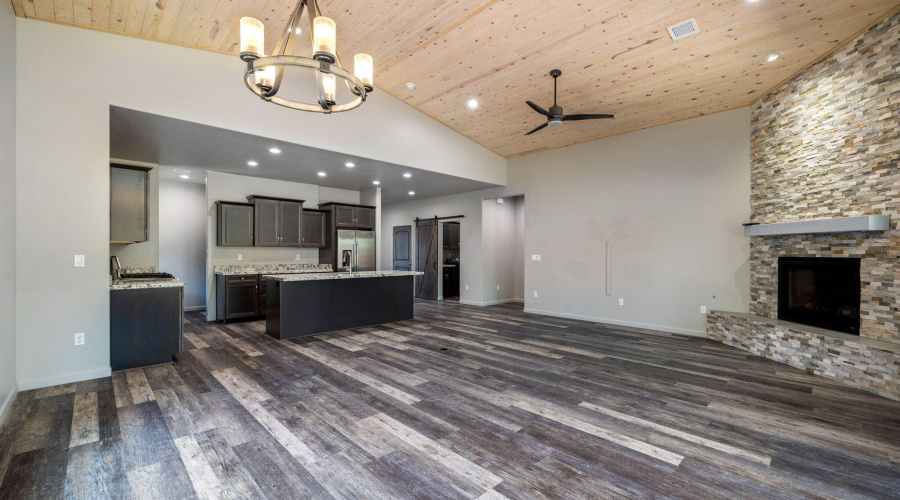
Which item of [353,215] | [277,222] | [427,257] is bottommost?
[427,257]

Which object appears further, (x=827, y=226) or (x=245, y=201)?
(x=245, y=201)

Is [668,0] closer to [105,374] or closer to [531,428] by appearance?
[531,428]

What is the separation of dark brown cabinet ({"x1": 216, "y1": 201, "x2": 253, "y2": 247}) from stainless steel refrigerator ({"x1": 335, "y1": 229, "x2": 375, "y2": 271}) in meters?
1.64

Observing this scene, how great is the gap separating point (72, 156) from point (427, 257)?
680cm

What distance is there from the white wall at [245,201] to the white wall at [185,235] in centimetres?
146

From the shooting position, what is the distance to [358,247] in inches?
316

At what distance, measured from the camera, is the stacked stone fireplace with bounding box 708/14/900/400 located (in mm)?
3418

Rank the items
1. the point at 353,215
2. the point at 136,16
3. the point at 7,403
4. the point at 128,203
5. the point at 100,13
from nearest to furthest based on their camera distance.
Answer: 1. the point at 7,403
2. the point at 100,13
3. the point at 136,16
4. the point at 128,203
5. the point at 353,215

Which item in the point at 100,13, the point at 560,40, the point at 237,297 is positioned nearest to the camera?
the point at 100,13

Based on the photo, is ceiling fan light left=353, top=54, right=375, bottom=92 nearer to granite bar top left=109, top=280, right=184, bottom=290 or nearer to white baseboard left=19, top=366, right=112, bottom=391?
granite bar top left=109, top=280, right=184, bottom=290

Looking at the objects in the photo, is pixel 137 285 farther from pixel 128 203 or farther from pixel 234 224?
pixel 234 224

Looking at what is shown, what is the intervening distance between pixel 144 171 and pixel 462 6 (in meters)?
4.38

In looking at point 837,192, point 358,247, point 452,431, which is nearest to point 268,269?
point 358,247

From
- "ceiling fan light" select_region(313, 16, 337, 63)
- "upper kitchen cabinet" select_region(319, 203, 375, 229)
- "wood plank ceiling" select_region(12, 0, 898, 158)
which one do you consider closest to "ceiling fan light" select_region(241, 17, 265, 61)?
"ceiling fan light" select_region(313, 16, 337, 63)
